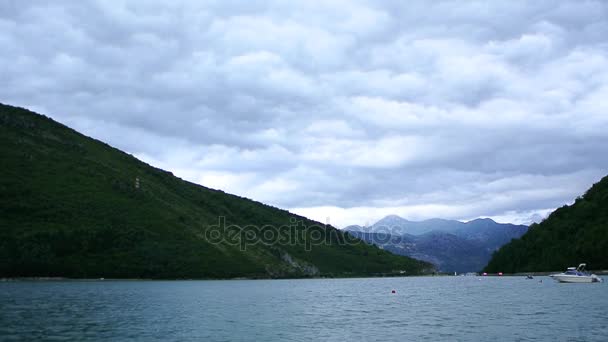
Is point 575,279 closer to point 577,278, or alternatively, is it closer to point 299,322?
point 577,278

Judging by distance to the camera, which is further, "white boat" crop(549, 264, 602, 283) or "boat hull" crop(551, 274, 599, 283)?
"boat hull" crop(551, 274, 599, 283)

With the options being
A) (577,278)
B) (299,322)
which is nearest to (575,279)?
(577,278)

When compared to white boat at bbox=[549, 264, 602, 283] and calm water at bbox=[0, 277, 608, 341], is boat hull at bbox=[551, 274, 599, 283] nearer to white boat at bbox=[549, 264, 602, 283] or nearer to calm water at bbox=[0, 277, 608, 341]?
white boat at bbox=[549, 264, 602, 283]

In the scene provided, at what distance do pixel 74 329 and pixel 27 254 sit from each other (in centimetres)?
15518

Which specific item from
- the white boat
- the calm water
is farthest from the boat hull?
the calm water

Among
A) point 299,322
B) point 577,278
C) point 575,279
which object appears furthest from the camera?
point 575,279

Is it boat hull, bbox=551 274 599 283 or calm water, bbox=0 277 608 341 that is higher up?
boat hull, bbox=551 274 599 283

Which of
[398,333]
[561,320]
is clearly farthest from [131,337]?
[561,320]

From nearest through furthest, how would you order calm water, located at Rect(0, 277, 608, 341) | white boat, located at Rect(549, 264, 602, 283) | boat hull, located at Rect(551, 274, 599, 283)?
1. calm water, located at Rect(0, 277, 608, 341)
2. white boat, located at Rect(549, 264, 602, 283)
3. boat hull, located at Rect(551, 274, 599, 283)

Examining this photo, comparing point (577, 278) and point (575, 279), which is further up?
point (577, 278)

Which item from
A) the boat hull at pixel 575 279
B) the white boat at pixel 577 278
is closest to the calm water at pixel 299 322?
the boat hull at pixel 575 279

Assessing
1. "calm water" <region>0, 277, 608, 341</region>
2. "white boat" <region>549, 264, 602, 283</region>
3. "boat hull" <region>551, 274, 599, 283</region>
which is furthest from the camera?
"boat hull" <region>551, 274, 599, 283</region>

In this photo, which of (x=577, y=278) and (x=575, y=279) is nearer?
(x=577, y=278)

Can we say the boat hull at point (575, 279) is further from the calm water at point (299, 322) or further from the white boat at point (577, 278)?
the calm water at point (299, 322)
